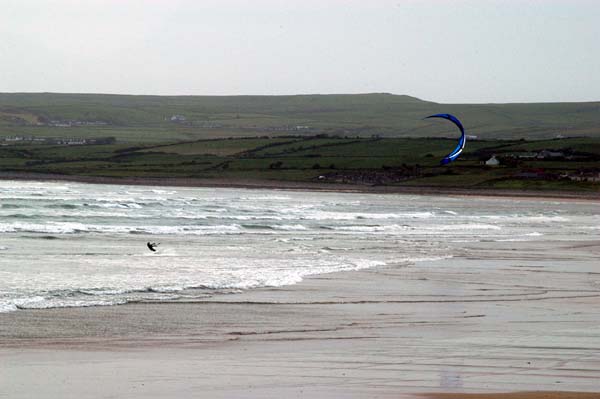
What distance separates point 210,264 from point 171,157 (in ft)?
219

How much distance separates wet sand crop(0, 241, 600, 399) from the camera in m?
9.42

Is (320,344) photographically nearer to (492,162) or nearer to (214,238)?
(214,238)

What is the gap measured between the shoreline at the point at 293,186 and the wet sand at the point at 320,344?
154 ft

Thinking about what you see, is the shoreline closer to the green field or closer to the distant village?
the green field

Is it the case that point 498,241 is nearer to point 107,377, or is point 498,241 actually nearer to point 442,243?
point 442,243

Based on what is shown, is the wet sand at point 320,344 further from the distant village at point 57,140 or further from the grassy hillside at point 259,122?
the grassy hillside at point 259,122

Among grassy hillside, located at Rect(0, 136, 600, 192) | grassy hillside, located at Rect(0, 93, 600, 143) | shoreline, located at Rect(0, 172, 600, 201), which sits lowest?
shoreline, located at Rect(0, 172, 600, 201)

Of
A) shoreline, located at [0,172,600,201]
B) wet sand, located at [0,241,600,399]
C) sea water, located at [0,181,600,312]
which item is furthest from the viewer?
shoreline, located at [0,172,600,201]

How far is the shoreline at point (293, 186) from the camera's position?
2499 inches

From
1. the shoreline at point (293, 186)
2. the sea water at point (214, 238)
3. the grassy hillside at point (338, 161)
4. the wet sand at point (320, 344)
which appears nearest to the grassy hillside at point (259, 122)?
the grassy hillside at point (338, 161)

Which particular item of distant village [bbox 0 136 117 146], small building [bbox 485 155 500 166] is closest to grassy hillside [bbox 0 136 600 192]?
small building [bbox 485 155 500 166]

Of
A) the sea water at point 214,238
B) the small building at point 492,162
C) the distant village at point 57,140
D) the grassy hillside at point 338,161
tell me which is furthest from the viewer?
the distant village at point 57,140

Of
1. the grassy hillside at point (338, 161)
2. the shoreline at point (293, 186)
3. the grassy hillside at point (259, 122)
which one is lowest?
the shoreline at point (293, 186)

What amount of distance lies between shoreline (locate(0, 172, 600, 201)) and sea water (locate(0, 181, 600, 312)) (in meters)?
11.7
